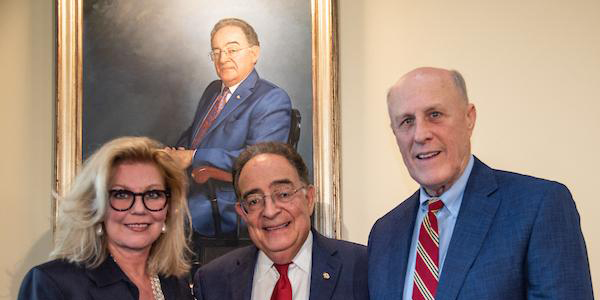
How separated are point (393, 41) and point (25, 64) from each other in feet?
7.27

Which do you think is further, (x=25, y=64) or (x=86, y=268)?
(x=25, y=64)

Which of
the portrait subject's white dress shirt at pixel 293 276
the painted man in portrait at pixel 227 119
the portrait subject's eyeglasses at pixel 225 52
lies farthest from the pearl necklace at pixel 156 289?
the portrait subject's eyeglasses at pixel 225 52

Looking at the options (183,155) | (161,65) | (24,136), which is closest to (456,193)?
(183,155)

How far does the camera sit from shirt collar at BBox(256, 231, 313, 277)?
2.87 meters

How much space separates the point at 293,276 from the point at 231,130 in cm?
113

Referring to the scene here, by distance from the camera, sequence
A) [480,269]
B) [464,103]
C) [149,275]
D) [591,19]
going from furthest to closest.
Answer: [591,19] < [149,275] < [464,103] < [480,269]

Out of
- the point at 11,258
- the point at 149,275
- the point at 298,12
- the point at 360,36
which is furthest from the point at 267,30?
the point at 11,258

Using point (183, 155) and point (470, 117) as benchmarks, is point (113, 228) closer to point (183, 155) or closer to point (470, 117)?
point (183, 155)

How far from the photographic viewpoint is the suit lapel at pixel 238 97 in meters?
3.69

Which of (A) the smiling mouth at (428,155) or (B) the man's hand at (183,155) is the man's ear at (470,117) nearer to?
(A) the smiling mouth at (428,155)

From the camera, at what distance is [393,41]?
3736 millimetres

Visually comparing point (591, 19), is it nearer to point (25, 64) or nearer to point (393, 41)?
point (393, 41)

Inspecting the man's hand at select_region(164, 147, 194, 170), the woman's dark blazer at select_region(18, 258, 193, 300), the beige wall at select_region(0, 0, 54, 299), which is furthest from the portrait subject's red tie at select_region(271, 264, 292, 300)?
the beige wall at select_region(0, 0, 54, 299)

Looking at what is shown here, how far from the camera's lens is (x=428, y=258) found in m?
2.30
